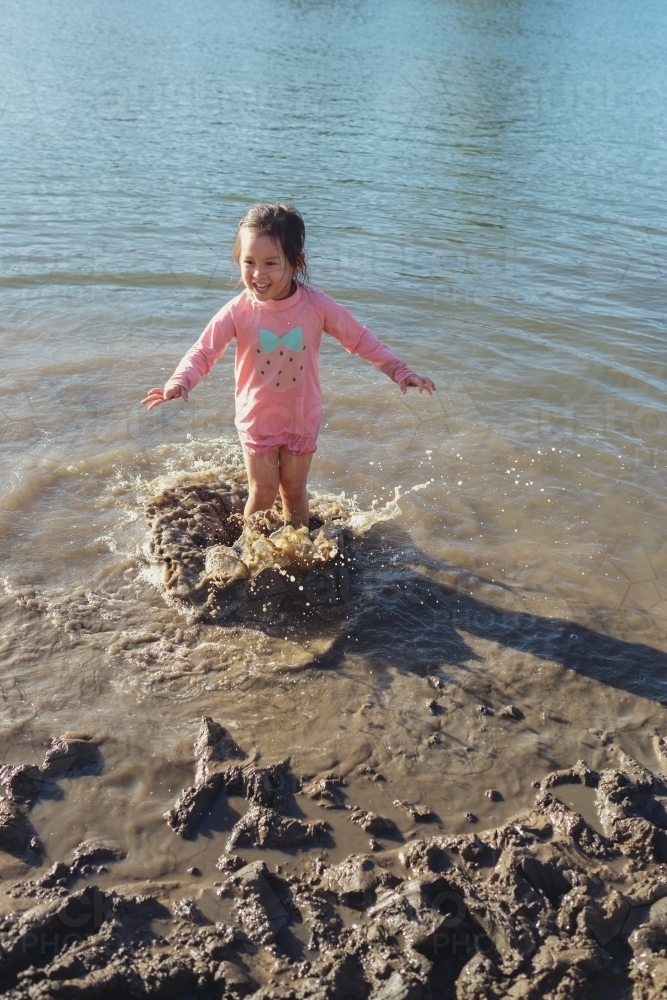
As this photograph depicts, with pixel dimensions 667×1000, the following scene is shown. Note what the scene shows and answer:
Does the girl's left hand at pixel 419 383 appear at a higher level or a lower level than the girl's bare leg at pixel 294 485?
higher

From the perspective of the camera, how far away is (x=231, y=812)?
3180 mm

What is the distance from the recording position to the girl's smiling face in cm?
396

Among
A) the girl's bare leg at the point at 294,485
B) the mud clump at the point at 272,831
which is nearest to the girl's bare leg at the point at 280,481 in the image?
the girl's bare leg at the point at 294,485

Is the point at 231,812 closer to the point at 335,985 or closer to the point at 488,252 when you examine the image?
the point at 335,985

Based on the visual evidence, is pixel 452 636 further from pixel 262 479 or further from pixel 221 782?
pixel 221 782

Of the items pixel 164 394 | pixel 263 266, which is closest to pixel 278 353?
pixel 263 266

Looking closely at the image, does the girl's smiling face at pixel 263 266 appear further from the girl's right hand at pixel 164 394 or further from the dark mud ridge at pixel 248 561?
the dark mud ridge at pixel 248 561

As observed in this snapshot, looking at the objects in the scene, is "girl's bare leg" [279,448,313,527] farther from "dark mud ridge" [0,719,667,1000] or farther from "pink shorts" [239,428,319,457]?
"dark mud ridge" [0,719,667,1000]

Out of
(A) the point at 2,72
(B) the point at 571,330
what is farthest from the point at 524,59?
(B) the point at 571,330

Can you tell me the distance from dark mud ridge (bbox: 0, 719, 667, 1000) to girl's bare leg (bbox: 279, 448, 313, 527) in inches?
70.9

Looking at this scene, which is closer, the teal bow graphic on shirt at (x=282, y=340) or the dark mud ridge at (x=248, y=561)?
the teal bow graphic on shirt at (x=282, y=340)

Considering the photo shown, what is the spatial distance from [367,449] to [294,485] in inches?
60.4

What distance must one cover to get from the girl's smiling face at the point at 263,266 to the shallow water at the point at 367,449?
1.60m

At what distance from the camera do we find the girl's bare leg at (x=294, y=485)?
4605 millimetres
